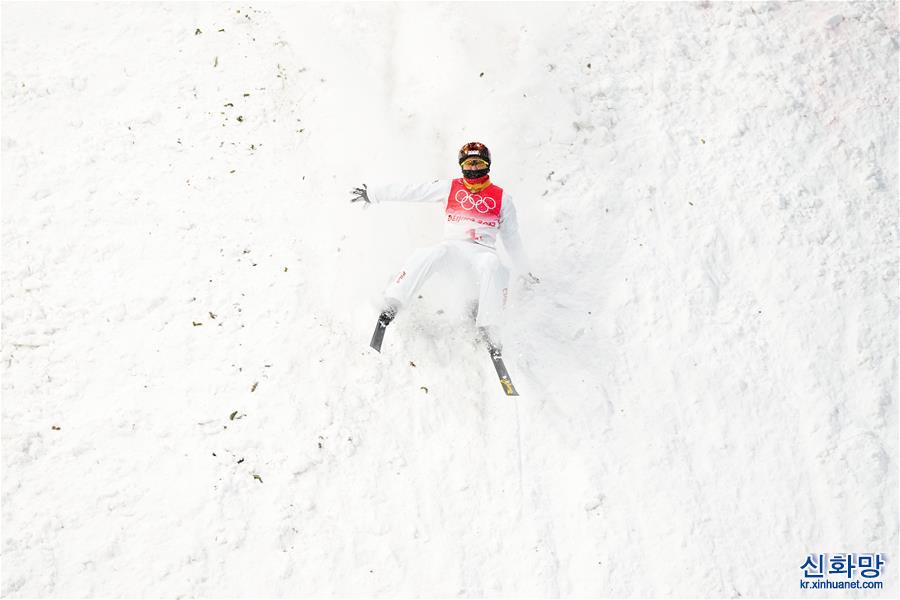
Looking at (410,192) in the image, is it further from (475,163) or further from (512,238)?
(512,238)

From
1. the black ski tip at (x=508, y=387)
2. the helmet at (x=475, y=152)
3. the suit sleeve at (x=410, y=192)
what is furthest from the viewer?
the suit sleeve at (x=410, y=192)

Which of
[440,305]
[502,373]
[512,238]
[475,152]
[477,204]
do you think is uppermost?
[475,152]

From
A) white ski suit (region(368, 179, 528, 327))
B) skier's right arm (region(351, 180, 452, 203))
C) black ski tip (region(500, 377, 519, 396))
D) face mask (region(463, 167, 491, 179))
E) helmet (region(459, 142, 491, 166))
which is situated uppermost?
helmet (region(459, 142, 491, 166))

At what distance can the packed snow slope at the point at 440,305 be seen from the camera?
573 cm

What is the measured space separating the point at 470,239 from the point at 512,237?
42 cm

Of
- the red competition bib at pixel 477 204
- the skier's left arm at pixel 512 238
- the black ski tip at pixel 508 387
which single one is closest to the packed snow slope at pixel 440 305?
the black ski tip at pixel 508 387

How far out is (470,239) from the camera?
6.59m

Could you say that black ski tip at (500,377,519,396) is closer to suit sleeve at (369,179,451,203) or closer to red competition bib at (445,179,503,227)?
red competition bib at (445,179,503,227)

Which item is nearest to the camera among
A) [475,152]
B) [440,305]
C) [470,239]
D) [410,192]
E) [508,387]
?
[508,387]

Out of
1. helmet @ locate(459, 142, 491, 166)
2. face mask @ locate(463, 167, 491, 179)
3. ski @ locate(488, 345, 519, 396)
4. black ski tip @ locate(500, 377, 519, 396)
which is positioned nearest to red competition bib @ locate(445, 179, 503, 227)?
face mask @ locate(463, 167, 491, 179)

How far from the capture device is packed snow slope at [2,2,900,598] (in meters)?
5.73

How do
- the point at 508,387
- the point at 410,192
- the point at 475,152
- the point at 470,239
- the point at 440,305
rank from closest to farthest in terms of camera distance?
1. the point at 508,387
2. the point at 475,152
3. the point at 470,239
4. the point at 410,192
5. the point at 440,305

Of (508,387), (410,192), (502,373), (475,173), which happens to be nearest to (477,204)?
(475,173)

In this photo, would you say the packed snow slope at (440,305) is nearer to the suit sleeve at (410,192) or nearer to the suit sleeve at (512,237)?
the suit sleeve at (512,237)
